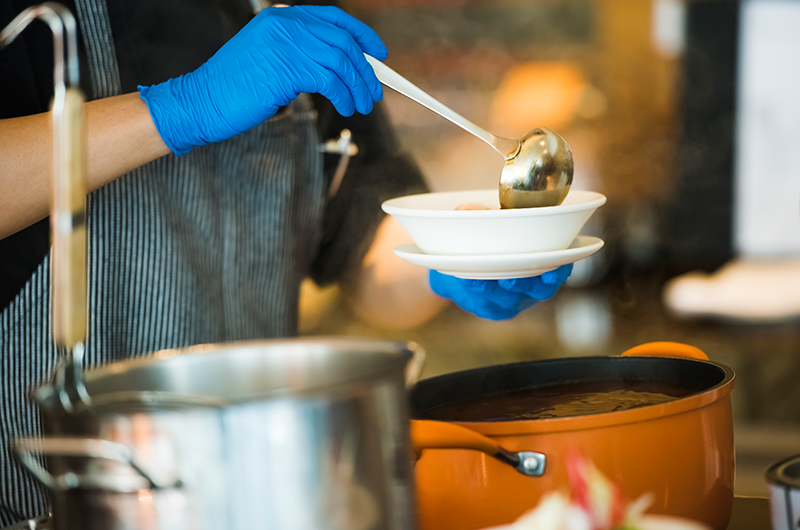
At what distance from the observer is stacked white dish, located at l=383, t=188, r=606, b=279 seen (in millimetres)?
723

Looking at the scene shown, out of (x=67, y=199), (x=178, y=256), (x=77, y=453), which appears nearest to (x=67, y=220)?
(x=67, y=199)

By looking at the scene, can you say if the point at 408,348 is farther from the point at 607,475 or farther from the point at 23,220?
the point at 23,220

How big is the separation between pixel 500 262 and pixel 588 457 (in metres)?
0.24

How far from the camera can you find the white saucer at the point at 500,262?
728 millimetres

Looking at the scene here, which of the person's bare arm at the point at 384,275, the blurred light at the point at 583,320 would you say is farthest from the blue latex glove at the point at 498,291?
the blurred light at the point at 583,320

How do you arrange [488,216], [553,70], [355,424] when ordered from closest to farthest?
[355,424] → [488,216] → [553,70]

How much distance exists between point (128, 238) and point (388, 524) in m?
0.79

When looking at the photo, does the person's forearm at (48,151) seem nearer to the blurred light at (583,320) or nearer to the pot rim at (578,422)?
the pot rim at (578,422)

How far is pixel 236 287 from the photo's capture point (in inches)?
48.6

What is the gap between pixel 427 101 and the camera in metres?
0.88

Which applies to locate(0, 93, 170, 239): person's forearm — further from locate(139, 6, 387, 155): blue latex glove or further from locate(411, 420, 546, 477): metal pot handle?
locate(411, 420, 546, 477): metal pot handle

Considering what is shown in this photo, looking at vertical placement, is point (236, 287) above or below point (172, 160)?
below

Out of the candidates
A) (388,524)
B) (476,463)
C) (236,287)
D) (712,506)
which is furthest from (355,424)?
(236,287)

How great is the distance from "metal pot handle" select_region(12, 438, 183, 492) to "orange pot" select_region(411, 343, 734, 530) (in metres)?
0.21
